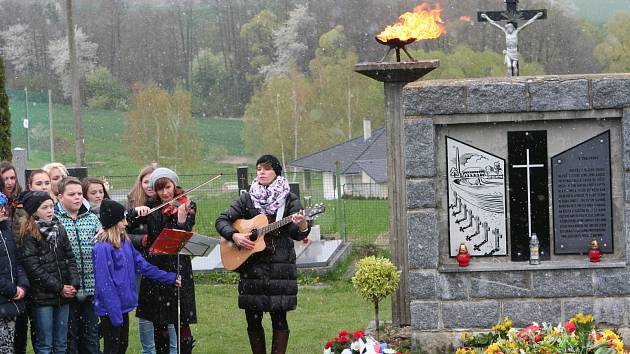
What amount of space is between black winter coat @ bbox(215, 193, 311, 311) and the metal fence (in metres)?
9.17

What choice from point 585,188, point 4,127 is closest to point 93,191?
point 585,188

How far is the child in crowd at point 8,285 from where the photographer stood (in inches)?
335

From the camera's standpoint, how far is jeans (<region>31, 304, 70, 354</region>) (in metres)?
8.89

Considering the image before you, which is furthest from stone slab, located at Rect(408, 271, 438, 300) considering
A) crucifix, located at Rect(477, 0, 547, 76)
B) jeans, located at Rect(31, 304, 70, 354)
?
crucifix, located at Rect(477, 0, 547, 76)

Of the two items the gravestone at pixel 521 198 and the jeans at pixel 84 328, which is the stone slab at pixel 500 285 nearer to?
the gravestone at pixel 521 198

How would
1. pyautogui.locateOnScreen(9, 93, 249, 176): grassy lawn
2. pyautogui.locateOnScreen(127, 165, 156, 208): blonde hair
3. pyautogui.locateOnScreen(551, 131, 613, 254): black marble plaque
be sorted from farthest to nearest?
pyautogui.locateOnScreen(9, 93, 249, 176): grassy lawn → pyautogui.locateOnScreen(551, 131, 613, 254): black marble plaque → pyautogui.locateOnScreen(127, 165, 156, 208): blonde hair

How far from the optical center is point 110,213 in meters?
8.75

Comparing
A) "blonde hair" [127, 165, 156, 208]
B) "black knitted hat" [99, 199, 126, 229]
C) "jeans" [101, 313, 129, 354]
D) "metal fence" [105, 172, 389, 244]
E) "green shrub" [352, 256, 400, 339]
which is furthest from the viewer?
"metal fence" [105, 172, 389, 244]

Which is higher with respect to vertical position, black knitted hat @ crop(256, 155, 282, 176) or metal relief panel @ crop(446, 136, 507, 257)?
black knitted hat @ crop(256, 155, 282, 176)

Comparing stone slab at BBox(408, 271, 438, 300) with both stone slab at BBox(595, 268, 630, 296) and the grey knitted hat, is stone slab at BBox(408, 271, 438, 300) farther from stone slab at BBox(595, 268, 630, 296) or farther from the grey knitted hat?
the grey knitted hat

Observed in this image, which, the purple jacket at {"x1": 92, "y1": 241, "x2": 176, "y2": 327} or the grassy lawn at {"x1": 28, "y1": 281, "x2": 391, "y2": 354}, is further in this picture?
the grassy lawn at {"x1": 28, "y1": 281, "x2": 391, "y2": 354}

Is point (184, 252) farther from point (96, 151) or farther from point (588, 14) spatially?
point (588, 14)

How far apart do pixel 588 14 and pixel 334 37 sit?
42396 mm

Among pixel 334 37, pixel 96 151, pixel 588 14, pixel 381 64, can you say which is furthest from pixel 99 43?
pixel 381 64
